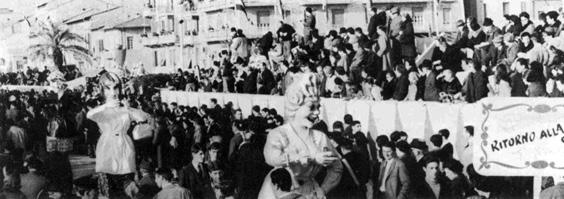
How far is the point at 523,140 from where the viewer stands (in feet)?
16.6

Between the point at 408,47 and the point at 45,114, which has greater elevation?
the point at 408,47

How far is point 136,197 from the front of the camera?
4863mm

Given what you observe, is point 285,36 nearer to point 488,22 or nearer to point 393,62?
point 393,62

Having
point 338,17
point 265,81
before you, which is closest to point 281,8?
point 338,17

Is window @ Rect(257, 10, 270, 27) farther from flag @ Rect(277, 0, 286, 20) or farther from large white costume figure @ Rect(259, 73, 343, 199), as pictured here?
Result: large white costume figure @ Rect(259, 73, 343, 199)

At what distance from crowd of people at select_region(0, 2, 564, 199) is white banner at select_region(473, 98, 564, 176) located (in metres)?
0.08

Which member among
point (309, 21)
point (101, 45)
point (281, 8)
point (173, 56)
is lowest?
point (173, 56)

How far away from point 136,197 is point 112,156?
0.66 meters

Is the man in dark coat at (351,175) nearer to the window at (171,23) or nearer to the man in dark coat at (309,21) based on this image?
the man in dark coat at (309,21)

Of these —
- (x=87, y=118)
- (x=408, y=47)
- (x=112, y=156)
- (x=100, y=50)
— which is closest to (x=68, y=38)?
(x=100, y=50)

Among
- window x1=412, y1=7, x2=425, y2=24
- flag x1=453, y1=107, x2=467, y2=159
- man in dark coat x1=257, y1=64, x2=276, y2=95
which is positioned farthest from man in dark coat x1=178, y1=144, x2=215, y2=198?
window x1=412, y1=7, x2=425, y2=24

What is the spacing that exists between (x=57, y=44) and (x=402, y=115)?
2.76 meters

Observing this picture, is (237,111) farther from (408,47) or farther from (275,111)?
(408,47)

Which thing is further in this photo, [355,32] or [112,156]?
[355,32]
